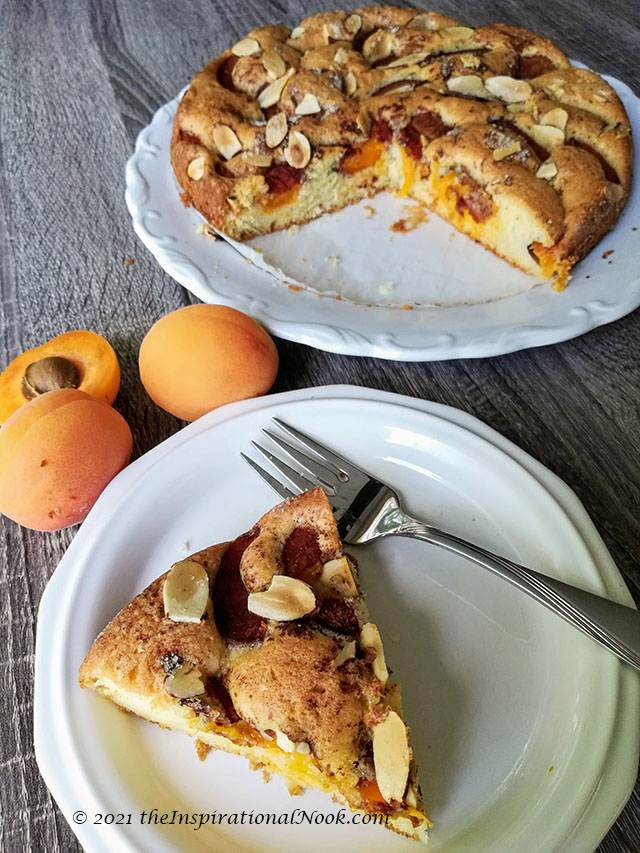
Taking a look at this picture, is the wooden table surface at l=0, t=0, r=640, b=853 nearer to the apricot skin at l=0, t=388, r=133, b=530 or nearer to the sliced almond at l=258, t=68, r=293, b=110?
the apricot skin at l=0, t=388, r=133, b=530

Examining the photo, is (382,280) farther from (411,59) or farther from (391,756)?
(391,756)

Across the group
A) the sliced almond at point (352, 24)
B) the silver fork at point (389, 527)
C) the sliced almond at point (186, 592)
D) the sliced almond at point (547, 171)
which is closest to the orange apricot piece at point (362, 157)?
the sliced almond at point (352, 24)

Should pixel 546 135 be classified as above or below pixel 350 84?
above

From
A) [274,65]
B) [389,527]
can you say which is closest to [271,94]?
[274,65]

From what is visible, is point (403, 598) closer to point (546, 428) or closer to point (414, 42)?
point (546, 428)

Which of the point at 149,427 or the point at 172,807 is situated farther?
the point at 149,427

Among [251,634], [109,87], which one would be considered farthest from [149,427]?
[109,87]

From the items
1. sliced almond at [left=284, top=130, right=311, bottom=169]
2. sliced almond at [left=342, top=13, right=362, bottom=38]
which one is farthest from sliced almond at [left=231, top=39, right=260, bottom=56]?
sliced almond at [left=284, top=130, right=311, bottom=169]

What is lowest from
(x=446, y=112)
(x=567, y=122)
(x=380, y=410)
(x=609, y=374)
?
(x=380, y=410)
